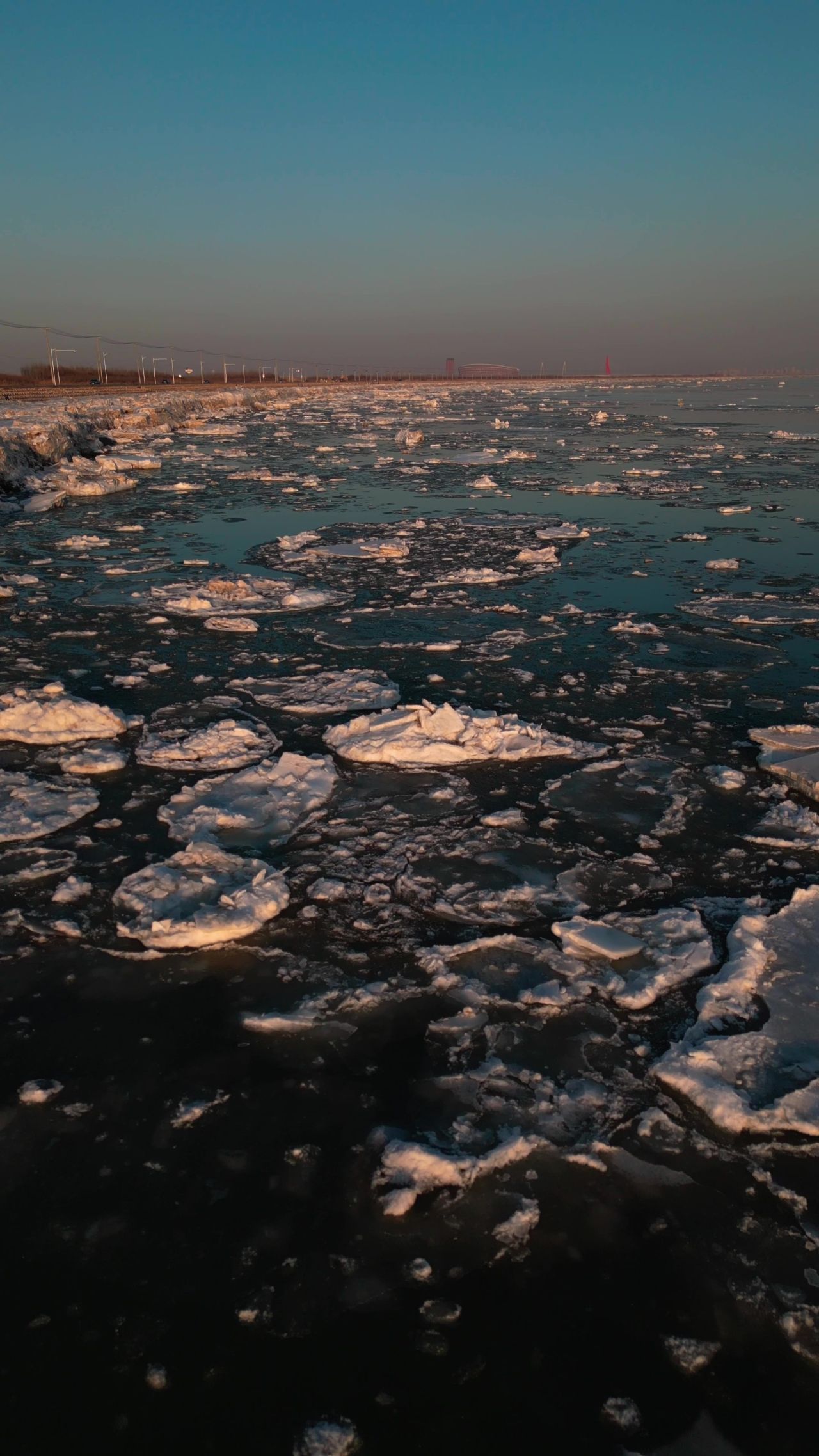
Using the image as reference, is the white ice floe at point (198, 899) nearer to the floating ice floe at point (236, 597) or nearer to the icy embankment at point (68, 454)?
the floating ice floe at point (236, 597)

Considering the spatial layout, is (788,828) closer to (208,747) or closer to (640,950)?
(640,950)

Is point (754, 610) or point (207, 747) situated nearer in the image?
point (207, 747)

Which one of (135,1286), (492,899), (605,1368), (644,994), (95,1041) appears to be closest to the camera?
(605,1368)

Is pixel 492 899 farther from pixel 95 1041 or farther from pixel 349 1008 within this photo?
pixel 95 1041

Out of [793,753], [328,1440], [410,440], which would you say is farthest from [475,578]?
[410,440]

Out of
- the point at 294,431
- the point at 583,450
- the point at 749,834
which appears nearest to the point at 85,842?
the point at 749,834

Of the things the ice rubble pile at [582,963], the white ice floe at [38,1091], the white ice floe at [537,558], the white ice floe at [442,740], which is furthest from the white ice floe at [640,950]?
the white ice floe at [537,558]
